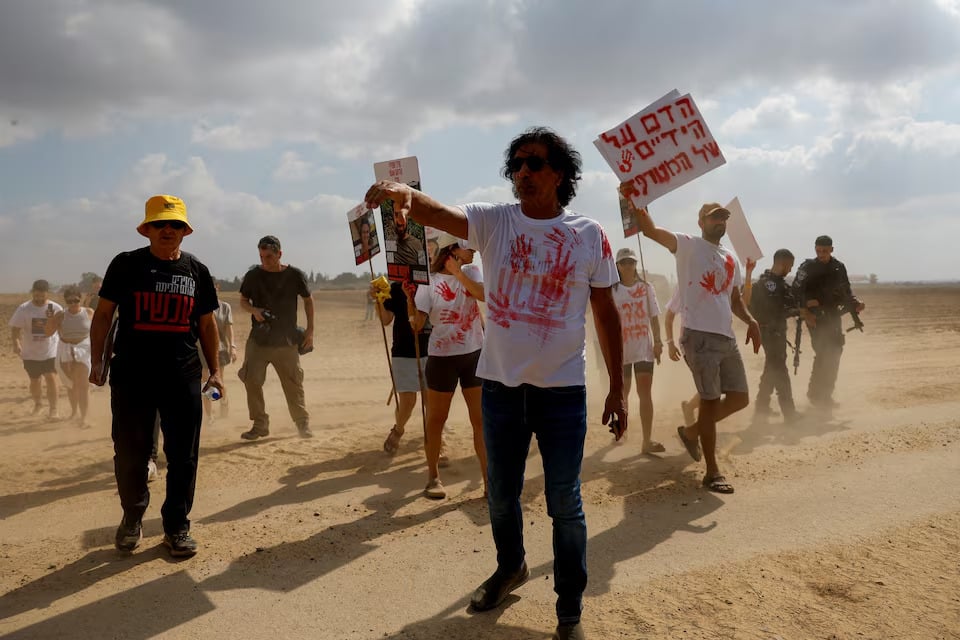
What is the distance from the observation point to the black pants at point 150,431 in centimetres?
436

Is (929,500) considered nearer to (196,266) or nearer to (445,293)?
(445,293)

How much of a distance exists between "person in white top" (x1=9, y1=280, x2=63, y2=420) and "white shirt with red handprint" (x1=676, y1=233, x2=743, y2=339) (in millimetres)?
7872

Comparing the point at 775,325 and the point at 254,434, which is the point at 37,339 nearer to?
the point at 254,434

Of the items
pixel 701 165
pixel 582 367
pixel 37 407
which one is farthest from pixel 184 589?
pixel 37 407

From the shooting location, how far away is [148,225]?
14.3 ft

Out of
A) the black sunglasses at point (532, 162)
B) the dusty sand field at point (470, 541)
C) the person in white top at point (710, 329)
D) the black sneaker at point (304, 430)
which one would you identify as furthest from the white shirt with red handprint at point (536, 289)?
the black sneaker at point (304, 430)

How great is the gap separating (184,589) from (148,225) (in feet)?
6.95

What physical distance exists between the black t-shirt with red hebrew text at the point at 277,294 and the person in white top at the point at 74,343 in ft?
9.08

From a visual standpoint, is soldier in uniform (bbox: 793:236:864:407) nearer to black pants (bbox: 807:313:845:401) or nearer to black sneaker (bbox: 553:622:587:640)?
black pants (bbox: 807:313:845:401)

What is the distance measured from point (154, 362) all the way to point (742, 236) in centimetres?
701

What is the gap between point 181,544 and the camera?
4.39 meters

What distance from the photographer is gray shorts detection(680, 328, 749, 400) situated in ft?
18.4

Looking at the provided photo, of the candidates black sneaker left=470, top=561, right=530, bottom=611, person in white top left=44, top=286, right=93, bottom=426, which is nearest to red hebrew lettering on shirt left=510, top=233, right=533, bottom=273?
black sneaker left=470, top=561, right=530, bottom=611

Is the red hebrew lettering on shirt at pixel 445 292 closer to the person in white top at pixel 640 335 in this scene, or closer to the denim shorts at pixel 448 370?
the denim shorts at pixel 448 370
